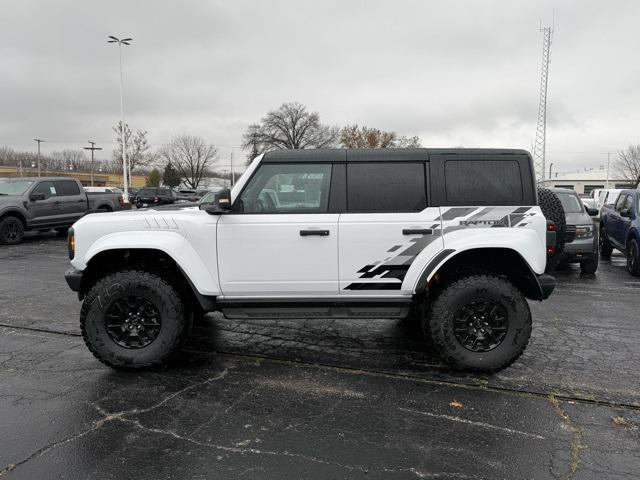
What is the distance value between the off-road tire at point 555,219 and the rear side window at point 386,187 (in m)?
1.41

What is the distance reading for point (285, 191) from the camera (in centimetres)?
442

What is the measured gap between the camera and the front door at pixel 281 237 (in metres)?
4.30

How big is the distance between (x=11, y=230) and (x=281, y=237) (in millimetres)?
12846

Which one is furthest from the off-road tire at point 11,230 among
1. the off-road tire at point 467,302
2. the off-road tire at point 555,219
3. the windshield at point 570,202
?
the windshield at point 570,202

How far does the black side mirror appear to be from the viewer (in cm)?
423

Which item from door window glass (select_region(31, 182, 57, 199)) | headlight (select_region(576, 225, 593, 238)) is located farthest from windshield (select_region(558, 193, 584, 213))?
door window glass (select_region(31, 182, 57, 199))

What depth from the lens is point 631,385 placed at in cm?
420

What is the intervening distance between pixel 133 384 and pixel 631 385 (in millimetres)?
4254

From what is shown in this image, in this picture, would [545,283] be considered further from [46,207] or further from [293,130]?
[293,130]

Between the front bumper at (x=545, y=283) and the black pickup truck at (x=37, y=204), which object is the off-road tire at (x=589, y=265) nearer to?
the front bumper at (x=545, y=283)

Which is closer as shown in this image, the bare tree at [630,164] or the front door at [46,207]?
the front door at [46,207]

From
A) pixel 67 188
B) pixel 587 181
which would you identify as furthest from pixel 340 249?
pixel 587 181

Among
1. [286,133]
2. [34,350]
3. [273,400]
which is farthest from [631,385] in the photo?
[286,133]

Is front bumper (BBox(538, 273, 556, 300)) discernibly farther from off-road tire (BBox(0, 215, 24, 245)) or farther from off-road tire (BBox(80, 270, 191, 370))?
off-road tire (BBox(0, 215, 24, 245))
